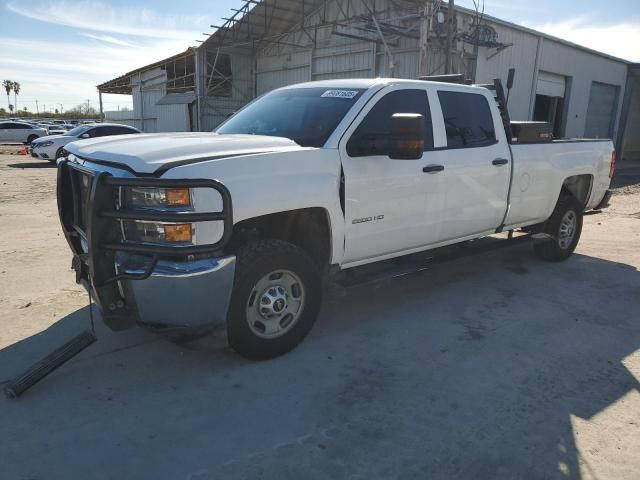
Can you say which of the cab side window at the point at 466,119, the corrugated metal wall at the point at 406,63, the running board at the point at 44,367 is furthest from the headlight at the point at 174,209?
the corrugated metal wall at the point at 406,63

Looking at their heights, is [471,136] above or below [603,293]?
above

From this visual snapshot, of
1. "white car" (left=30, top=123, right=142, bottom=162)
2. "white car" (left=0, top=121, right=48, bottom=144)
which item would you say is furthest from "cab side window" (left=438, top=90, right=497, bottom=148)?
"white car" (left=0, top=121, right=48, bottom=144)

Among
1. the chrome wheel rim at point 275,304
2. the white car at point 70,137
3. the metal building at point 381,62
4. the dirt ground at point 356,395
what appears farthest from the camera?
the white car at point 70,137

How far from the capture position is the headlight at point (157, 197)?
3043 millimetres

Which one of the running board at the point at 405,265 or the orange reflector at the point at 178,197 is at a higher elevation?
the orange reflector at the point at 178,197

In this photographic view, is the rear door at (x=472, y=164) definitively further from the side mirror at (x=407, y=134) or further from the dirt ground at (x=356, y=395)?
the side mirror at (x=407, y=134)

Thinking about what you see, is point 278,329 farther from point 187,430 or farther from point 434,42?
point 434,42

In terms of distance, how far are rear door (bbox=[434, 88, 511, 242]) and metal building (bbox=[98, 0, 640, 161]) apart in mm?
10448

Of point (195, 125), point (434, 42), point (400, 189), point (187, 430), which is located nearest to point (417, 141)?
point (400, 189)

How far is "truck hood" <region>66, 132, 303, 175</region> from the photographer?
3.13m

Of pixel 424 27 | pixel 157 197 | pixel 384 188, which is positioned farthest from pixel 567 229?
pixel 424 27

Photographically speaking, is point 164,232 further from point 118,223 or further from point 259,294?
point 259,294

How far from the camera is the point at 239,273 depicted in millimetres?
3354

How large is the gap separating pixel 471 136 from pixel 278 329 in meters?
2.75
